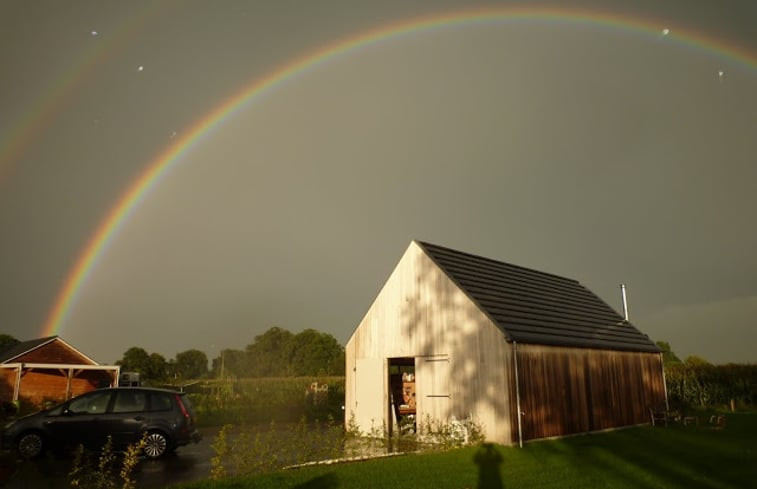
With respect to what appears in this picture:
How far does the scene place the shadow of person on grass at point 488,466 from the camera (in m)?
10.6

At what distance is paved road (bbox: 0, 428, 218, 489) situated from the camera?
11.3m

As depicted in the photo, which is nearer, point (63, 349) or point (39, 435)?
point (39, 435)

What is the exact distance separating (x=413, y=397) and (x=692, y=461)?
509 inches

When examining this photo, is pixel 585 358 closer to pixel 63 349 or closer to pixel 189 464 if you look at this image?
pixel 189 464

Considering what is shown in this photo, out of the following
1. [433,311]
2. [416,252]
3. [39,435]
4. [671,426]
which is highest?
[416,252]

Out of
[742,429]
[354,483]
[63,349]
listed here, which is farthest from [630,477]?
[63,349]

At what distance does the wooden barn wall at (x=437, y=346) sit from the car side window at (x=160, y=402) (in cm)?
776

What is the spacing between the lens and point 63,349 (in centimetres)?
3666

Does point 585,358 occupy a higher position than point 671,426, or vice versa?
point 585,358

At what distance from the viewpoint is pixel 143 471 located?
12961 mm

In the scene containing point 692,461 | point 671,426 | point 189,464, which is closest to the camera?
point 692,461

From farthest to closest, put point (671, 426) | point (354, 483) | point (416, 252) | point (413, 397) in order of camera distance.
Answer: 1. point (413, 397)
2. point (671, 426)
3. point (416, 252)
4. point (354, 483)

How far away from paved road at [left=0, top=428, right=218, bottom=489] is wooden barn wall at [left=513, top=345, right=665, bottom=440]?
9.27 meters

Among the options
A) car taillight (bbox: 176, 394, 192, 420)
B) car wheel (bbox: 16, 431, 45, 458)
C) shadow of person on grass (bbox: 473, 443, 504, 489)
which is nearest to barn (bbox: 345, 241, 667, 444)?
shadow of person on grass (bbox: 473, 443, 504, 489)
